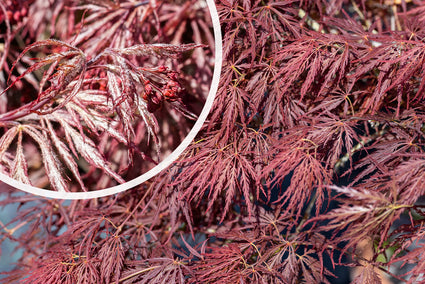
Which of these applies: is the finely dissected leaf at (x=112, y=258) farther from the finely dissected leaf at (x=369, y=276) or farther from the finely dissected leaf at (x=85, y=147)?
the finely dissected leaf at (x=369, y=276)

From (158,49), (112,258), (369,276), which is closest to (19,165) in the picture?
(112,258)

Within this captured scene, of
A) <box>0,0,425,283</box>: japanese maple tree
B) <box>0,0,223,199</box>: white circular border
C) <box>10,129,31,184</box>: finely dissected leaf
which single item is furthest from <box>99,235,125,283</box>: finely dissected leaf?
<box>10,129,31,184</box>: finely dissected leaf

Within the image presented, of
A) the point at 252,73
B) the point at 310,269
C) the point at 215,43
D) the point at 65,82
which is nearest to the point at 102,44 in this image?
the point at 65,82

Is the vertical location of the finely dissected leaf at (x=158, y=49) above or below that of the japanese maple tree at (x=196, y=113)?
above

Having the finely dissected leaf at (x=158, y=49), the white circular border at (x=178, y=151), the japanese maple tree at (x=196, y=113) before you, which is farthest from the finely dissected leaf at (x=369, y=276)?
the finely dissected leaf at (x=158, y=49)

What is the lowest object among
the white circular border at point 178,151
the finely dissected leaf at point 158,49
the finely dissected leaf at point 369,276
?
the finely dissected leaf at point 369,276

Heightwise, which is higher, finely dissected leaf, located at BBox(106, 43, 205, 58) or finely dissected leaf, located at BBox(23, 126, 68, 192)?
finely dissected leaf, located at BBox(106, 43, 205, 58)

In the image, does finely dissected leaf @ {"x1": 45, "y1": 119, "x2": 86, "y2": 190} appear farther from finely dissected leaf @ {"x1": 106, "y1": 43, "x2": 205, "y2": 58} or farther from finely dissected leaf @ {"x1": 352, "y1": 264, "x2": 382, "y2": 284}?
finely dissected leaf @ {"x1": 352, "y1": 264, "x2": 382, "y2": 284}

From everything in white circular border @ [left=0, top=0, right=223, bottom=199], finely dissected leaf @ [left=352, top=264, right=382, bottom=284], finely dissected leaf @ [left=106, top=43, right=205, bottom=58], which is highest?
finely dissected leaf @ [left=106, top=43, right=205, bottom=58]

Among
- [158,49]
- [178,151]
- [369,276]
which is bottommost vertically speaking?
[369,276]

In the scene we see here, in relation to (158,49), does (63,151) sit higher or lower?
lower

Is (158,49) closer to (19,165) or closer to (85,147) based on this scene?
(85,147)

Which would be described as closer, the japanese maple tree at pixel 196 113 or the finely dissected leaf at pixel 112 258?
the japanese maple tree at pixel 196 113

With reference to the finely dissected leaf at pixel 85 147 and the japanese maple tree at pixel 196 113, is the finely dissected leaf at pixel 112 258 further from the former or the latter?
the finely dissected leaf at pixel 85 147
